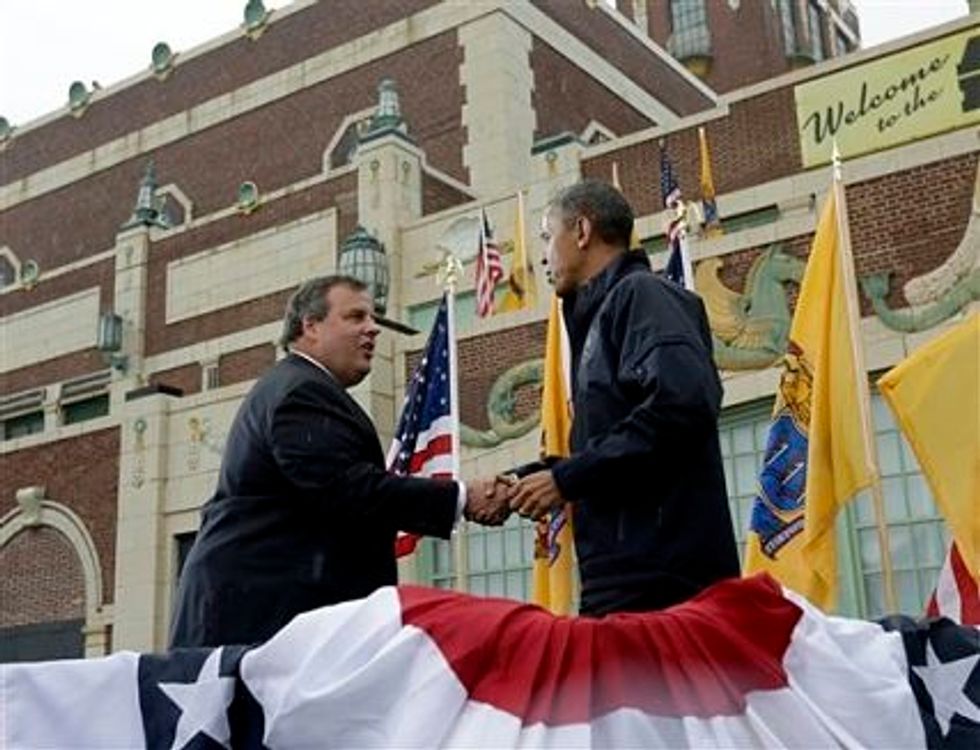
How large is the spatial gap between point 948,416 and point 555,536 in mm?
3546

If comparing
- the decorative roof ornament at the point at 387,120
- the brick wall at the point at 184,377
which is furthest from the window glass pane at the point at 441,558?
the brick wall at the point at 184,377

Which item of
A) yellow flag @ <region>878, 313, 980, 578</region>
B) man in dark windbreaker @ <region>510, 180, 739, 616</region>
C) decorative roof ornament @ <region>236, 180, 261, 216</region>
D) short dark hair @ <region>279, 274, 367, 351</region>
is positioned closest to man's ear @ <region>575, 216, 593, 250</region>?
man in dark windbreaker @ <region>510, 180, 739, 616</region>

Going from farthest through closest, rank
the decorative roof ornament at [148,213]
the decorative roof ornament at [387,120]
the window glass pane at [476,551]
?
the decorative roof ornament at [148,213], the decorative roof ornament at [387,120], the window glass pane at [476,551]

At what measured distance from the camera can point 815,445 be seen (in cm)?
951

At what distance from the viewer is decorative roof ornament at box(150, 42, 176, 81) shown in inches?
1208

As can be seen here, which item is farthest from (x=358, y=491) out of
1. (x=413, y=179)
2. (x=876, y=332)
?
(x=413, y=179)

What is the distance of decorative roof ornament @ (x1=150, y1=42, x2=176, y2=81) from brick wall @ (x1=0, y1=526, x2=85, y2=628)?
44.5 ft

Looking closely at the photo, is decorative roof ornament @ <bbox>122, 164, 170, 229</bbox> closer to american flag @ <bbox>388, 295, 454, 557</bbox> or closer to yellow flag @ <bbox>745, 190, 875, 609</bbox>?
american flag @ <bbox>388, 295, 454, 557</bbox>

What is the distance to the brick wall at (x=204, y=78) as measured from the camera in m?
27.5

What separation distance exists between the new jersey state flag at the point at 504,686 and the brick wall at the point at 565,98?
71.6ft

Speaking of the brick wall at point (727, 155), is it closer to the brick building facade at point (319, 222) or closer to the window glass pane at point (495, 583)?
the brick building facade at point (319, 222)

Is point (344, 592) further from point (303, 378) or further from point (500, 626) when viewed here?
point (500, 626)

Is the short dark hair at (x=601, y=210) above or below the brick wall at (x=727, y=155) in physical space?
below

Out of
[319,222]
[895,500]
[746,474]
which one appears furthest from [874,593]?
[319,222]
